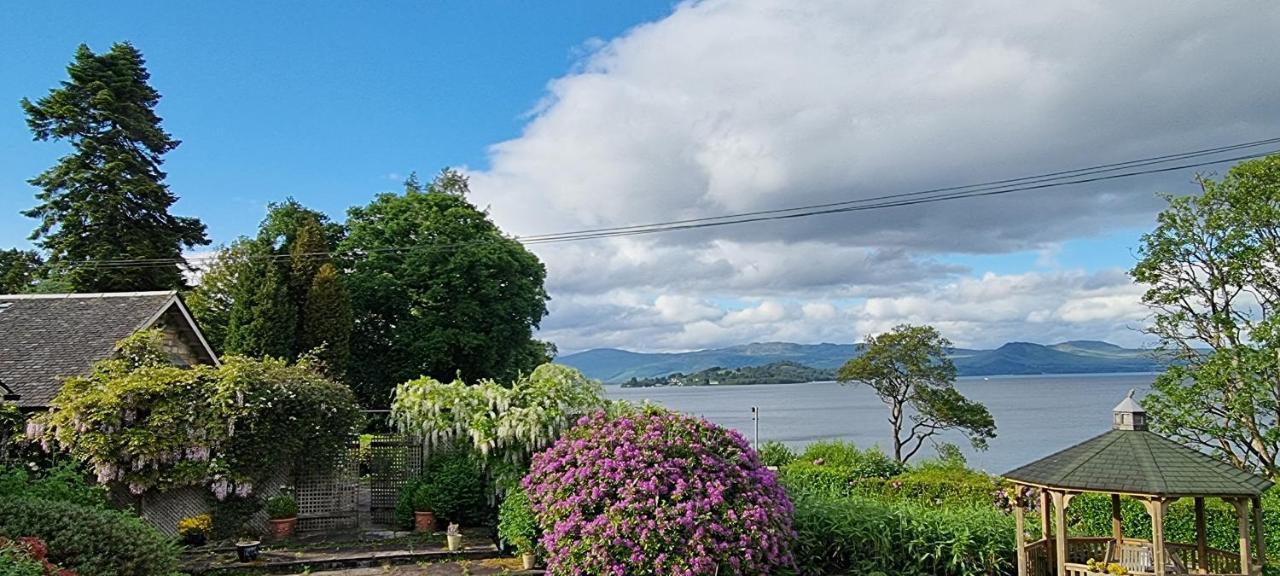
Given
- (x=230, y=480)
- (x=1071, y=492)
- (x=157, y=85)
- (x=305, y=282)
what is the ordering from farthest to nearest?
(x=157, y=85), (x=305, y=282), (x=230, y=480), (x=1071, y=492)

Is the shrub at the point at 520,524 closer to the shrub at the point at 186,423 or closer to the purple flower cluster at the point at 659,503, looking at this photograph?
the purple flower cluster at the point at 659,503

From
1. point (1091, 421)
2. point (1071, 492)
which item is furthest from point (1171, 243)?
point (1091, 421)

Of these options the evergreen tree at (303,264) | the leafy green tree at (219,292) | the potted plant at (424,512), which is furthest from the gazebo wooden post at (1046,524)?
the leafy green tree at (219,292)

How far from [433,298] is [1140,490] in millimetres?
22140

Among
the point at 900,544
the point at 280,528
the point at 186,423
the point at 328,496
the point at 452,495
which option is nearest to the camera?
the point at 900,544

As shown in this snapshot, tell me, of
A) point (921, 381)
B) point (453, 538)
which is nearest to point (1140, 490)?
point (453, 538)

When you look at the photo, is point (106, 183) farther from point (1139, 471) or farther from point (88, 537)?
point (1139, 471)

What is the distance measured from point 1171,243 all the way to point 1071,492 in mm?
7853

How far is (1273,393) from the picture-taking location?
12.9 metres

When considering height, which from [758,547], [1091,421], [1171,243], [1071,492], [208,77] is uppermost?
[208,77]

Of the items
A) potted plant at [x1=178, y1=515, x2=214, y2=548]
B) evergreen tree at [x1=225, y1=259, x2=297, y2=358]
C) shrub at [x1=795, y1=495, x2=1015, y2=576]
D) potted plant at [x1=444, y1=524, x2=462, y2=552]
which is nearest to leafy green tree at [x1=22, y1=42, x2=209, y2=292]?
evergreen tree at [x1=225, y1=259, x2=297, y2=358]

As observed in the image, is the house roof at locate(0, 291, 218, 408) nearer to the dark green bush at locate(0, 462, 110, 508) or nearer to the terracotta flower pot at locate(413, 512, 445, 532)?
the dark green bush at locate(0, 462, 110, 508)

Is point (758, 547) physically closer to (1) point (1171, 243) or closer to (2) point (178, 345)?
(1) point (1171, 243)

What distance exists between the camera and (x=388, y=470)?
13383 mm
